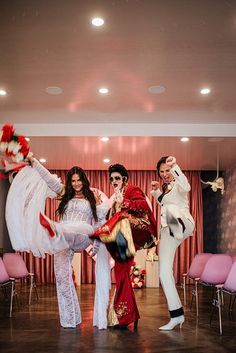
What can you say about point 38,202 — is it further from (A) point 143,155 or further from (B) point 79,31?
(A) point 143,155

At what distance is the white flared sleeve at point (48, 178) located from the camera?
449 cm

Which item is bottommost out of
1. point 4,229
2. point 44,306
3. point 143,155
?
point 44,306

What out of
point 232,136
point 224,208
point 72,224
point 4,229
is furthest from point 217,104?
point 4,229

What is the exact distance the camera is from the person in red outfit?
4535mm

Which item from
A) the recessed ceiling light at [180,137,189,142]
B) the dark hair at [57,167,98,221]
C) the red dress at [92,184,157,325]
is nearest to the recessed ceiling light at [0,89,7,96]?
the dark hair at [57,167,98,221]

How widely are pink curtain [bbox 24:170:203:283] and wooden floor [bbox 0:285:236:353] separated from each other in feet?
15.5

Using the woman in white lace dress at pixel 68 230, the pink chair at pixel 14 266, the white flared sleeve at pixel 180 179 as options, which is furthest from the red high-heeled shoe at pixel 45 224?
the pink chair at pixel 14 266

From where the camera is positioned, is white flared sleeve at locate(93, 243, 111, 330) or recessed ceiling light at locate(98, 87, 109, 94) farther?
recessed ceiling light at locate(98, 87, 109, 94)

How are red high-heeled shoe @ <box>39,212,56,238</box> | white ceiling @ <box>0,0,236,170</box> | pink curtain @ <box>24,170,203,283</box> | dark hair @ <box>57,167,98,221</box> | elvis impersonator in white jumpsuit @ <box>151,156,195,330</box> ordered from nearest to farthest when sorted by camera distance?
white ceiling @ <box>0,0,236,170</box>
red high-heeled shoe @ <box>39,212,56,238</box>
elvis impersonator in white jumpsuit @ <box>151,156,195,330</box>
dark hair @ <box>57,167,98,221</box>
pink curtain @ <box>24,170,203,283</box>

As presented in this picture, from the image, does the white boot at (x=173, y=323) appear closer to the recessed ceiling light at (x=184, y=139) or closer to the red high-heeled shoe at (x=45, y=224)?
the red high-heeled shoe at (x=45, y=224)

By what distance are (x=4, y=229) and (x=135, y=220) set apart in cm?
685

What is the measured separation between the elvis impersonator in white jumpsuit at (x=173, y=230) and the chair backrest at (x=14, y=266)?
285 centimetres

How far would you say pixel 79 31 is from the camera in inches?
167

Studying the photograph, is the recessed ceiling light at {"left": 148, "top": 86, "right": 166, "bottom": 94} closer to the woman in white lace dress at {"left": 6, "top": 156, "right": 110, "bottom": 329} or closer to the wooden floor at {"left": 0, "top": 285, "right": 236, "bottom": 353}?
the woman in white lace dress at {"left": 6, "top": 156, "right": 110, "bottom": 329}
